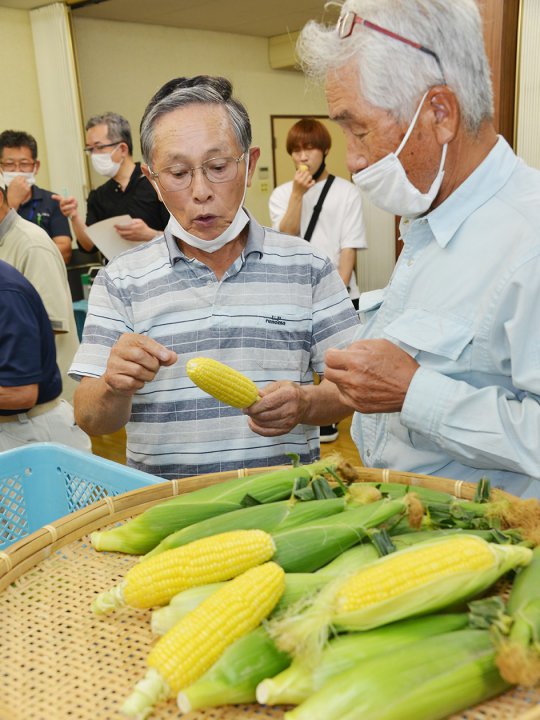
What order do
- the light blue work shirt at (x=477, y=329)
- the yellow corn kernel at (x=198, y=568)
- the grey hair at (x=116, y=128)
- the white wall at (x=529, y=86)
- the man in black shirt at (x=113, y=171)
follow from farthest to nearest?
the grey hair at (x=116, y=128), the man in black shirt at (x=113, y=171), the white wall at (x=529, y=86), the light blue work shirt at (x=477, y=329), the yellow corn kernel at (x=198, y=568)

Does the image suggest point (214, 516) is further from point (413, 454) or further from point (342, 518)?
point (413, 454)

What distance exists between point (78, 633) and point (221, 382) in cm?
59

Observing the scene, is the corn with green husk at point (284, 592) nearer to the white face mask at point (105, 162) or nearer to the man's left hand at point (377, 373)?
the man's left hand at point (377, 373)

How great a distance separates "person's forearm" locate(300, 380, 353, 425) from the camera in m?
1.69

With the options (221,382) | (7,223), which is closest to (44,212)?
(7,223)

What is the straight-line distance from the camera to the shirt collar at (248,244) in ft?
5.93

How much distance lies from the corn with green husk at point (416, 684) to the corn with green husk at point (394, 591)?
1.9 inches

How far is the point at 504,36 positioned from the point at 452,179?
8.18 feet

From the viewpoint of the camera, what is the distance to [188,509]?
3.93ft

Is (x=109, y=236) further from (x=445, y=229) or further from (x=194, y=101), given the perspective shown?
(x=445, y=229)

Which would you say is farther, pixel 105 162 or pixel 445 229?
pixel 105 162

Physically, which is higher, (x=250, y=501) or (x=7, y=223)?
(x=7, y=223)

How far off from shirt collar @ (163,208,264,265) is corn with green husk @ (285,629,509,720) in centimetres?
118

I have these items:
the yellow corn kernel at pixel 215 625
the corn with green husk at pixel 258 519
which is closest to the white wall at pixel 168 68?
the corn with green husk at pixel 258 519
